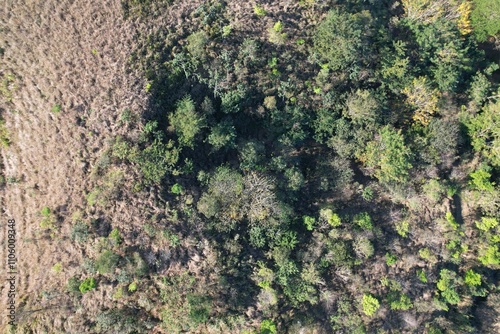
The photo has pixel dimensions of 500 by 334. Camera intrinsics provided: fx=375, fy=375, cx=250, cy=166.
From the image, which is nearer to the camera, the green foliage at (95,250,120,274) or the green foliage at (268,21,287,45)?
the green foliage at (95,250,120,274)

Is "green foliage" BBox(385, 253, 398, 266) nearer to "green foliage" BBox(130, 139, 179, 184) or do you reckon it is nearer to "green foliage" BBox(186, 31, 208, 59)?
"green foliage" BBox(130, 139, 179, 184)

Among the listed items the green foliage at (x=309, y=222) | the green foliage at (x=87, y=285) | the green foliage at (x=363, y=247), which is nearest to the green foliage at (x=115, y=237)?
the green foliage at (x=87, y=285)

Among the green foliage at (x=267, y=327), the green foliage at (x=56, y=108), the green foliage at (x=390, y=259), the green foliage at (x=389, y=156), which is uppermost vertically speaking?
the green foliage at (x=56, y=108)

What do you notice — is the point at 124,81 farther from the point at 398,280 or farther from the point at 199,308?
the point at 398,280

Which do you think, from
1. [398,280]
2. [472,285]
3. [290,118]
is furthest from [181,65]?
[472,285]

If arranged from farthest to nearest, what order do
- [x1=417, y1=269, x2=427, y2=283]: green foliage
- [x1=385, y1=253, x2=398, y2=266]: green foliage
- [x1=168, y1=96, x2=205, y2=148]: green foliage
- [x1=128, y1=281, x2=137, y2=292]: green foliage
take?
[x1=417, y1=269, x2=427, y2=283]: green foliage → [x1=385, y1=253, x2=398, y2=266]: green foliage → [x1=168, y1=96, x2=205, y2=148]: green foliage → [x1=128, y1=281, x2=137, y2=292]: green foliage

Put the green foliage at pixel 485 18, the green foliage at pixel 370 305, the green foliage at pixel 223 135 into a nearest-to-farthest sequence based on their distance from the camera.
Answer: the green foliage at pixel 223 135 → the green foliage at pixel 370 305 → the green foliage at pixel 485 18

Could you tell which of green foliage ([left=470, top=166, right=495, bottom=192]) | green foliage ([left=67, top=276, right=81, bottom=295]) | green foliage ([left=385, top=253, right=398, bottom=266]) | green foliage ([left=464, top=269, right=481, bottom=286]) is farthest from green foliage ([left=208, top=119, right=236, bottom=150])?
green foliage ([left=464, top=269, right=481, bottom=286])

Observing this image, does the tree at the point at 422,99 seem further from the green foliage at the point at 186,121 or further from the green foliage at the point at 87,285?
the green foliage at the point at 87,285
